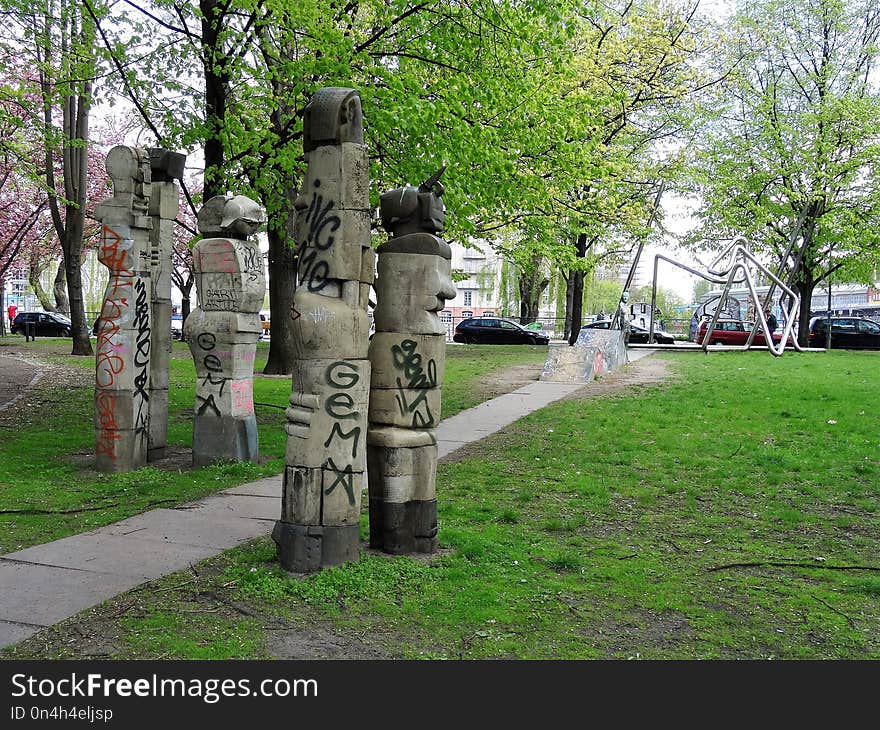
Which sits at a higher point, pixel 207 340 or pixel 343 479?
pixel 207 340

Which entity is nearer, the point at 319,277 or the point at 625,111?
the point at 319,277

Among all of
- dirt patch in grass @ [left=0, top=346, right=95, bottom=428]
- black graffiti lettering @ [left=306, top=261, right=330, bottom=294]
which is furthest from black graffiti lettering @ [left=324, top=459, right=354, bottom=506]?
dirt patch in grass @ [left=0, top=346, right=95, bottom=428]

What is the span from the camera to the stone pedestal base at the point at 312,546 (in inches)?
220

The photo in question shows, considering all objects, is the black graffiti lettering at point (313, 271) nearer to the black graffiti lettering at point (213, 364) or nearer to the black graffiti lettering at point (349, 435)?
the black graffiti lettering at point (349, 435)

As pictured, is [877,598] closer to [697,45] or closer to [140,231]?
[140,231]

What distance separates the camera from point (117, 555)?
616cm

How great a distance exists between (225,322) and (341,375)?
4207 mm

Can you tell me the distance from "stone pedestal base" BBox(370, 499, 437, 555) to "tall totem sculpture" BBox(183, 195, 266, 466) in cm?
386

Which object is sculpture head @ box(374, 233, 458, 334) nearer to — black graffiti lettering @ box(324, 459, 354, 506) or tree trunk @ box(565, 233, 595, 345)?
black graffiti lettering @ box(324, 459, 354, 506)

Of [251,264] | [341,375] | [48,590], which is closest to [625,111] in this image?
[251,264]

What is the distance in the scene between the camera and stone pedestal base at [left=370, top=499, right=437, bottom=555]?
6.07m

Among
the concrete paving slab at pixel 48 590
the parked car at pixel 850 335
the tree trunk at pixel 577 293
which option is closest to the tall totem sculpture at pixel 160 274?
the concrete paving slab at pixel 48 590

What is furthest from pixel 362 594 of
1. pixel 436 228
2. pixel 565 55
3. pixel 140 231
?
pixel 565 55

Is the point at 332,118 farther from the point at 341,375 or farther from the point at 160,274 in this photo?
the point at 160,274
